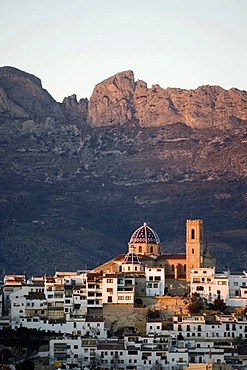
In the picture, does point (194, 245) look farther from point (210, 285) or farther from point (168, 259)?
point (210, 285)

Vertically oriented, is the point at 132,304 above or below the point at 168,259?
below

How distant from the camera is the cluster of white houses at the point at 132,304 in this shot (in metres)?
127

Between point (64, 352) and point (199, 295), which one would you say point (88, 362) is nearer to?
point (64, 352)

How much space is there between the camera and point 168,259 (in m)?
157

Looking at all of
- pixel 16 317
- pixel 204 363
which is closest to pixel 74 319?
pixel 16 317

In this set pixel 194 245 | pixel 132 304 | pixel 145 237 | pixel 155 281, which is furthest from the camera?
pixel 145 237

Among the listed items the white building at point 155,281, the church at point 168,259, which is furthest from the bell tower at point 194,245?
the white building at point 155,281

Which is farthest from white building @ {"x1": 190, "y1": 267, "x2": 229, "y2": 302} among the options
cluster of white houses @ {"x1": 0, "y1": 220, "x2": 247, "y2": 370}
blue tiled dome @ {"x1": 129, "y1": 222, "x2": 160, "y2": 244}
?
Answer: blue tiled dome @ {"x1": 129, "y1": 222, "x2": 160, "y2": 244}

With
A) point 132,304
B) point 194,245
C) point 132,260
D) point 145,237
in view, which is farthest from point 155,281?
point 145,237

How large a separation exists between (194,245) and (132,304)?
16921 mm

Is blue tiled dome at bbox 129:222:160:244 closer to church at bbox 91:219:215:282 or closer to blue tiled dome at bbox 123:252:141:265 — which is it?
church at bbox 91:219:215:282

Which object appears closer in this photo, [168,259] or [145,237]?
A: [168,259]

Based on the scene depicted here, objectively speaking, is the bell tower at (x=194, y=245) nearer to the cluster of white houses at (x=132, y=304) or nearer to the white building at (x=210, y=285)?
the cluster of white houses at (x=132, y=304)

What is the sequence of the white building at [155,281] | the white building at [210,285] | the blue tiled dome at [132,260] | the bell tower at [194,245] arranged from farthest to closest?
the bell tower at [194,245] < the blue tiled dome at [132,260] < the white building at [210,285] < the white building at [155,281]
